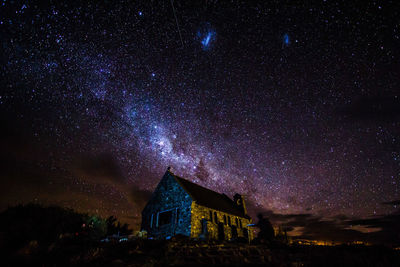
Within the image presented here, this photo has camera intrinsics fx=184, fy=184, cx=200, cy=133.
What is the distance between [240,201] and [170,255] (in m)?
25.2

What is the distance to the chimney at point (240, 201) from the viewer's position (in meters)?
31.9

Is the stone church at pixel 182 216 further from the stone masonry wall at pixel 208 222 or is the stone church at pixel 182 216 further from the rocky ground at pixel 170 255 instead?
the rocky ground at pixel 170 255

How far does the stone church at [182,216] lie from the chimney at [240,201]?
20.5ft

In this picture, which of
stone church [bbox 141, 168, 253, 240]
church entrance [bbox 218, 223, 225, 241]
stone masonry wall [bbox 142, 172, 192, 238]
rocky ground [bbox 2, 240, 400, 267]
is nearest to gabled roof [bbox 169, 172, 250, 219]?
stone church [bbox 141, 168, 253, 240]

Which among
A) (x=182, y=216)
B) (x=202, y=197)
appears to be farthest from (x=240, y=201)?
(x=182, y=216)

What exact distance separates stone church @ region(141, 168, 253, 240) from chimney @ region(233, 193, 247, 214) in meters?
6.24

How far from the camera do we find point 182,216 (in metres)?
19.5

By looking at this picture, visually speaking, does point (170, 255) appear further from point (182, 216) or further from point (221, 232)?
point (221, 232)

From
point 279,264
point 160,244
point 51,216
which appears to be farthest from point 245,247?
point 51,216

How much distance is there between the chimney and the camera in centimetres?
3191

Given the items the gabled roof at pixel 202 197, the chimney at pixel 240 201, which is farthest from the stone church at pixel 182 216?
the chimney at pixel 240 201

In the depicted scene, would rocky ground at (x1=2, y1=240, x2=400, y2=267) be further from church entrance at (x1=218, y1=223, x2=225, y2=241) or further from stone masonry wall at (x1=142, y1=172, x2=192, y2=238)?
church entrance at (x1=218, y1=223, x2=225, y2=241)

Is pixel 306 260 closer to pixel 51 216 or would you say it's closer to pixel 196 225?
pixel 196 225

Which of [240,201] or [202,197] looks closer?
[202,197]
